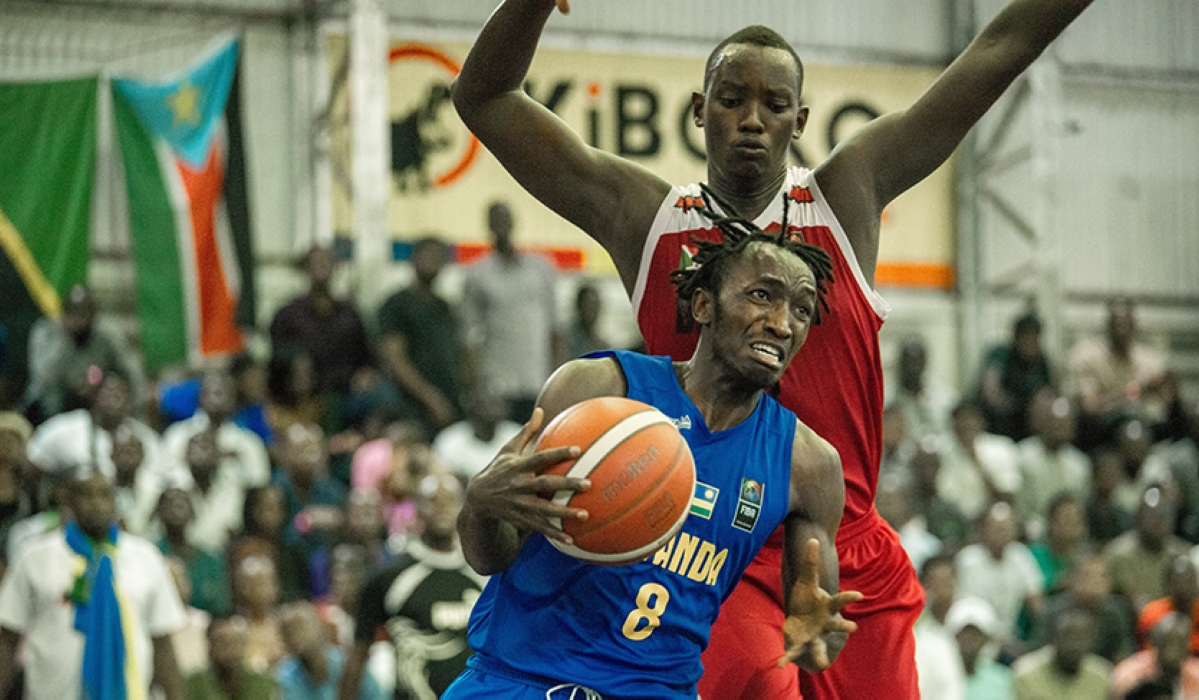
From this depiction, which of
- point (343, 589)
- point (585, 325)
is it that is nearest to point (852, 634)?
point (343, 589)

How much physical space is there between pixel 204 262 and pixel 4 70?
2.44 metres

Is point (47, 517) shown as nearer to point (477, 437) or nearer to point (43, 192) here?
point (477, 437)

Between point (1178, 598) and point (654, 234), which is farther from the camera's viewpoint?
point (1178, 598)

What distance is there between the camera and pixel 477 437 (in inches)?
477

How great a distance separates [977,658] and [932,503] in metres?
2.04

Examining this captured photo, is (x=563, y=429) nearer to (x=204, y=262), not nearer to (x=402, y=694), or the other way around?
(x=402, y=694)

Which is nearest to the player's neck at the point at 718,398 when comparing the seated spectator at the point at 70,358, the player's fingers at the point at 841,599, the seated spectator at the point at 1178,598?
the player's fingers at the point at 841,599

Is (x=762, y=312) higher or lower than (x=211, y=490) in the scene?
higher

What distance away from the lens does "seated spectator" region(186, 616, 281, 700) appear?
365 inches

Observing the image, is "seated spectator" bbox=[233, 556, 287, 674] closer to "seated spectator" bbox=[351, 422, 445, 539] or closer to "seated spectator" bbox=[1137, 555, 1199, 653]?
"seated spectator" bbox=[351, 422, 445, 539]

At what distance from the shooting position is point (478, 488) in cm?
400

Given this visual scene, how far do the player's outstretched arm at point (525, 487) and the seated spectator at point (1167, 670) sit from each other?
7296mm

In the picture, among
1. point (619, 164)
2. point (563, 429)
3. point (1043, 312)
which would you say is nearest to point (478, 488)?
point (563, 429)

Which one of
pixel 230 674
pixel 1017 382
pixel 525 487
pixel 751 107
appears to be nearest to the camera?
pixel 525 487
